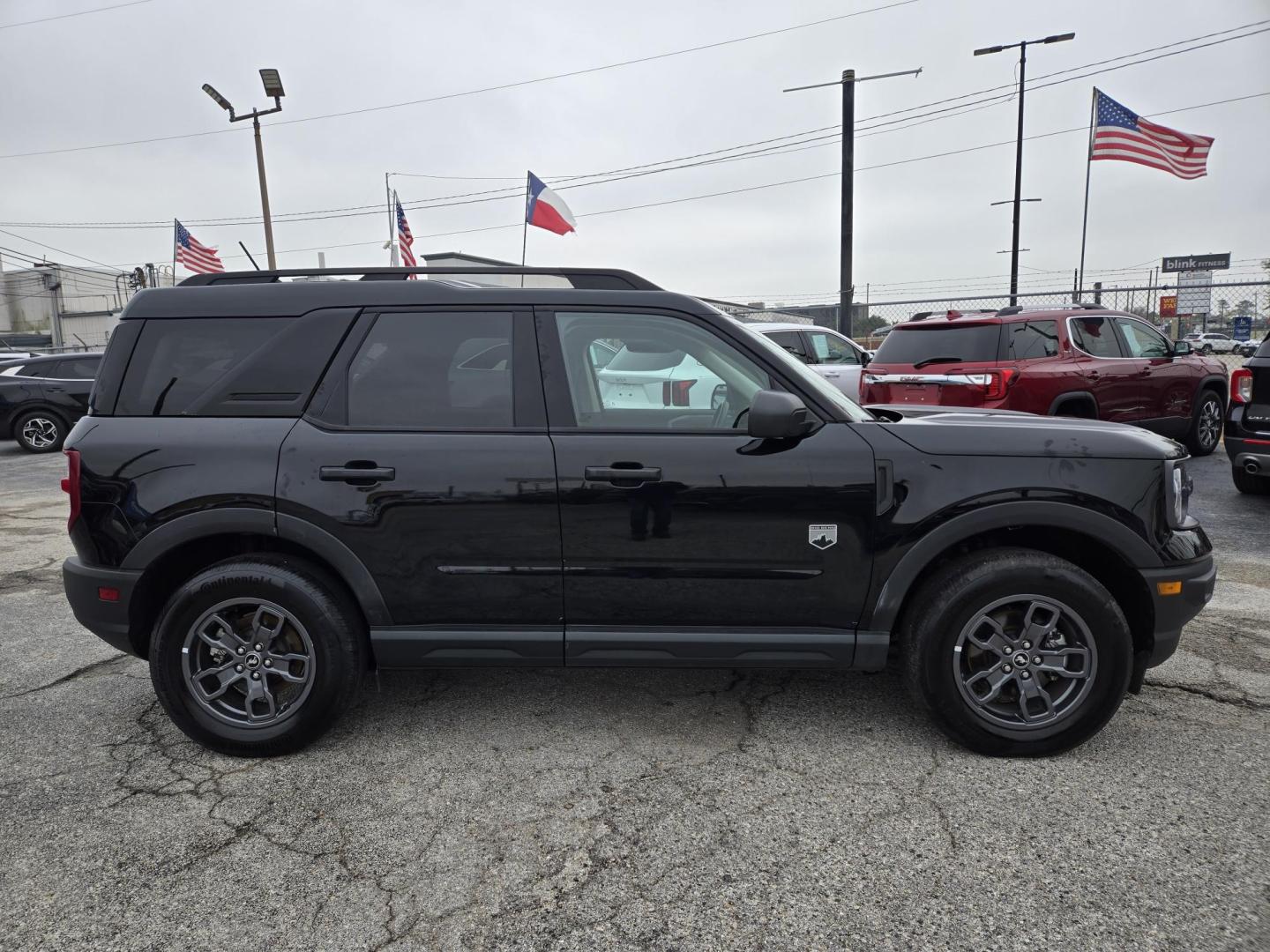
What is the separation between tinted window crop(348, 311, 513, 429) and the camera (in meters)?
3.18

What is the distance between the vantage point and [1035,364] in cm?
800

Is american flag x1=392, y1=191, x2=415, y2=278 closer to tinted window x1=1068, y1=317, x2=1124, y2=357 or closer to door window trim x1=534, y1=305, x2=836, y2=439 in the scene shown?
tinted window x1=1068, y1=317, x2=1124, y2=357

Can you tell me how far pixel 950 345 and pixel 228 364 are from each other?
680 cm

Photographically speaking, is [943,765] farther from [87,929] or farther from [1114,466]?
[87,929]

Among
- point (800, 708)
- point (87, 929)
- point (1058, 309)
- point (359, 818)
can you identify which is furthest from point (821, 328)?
point (87, 929)

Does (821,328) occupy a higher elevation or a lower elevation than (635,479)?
higher

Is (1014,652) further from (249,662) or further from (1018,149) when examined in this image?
(1018,149)

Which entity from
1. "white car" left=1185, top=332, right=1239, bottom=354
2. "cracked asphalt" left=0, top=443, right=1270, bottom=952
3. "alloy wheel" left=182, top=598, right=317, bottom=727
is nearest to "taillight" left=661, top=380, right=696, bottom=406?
"cracked asphalt" left=0, top=443, right=1270, bottom=952

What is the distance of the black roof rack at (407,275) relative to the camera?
3.37 metres

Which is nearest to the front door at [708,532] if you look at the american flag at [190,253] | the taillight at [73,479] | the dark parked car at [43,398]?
the taillight at [73,479]

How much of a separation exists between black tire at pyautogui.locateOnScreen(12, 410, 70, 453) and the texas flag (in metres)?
8.42

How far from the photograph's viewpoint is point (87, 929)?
2.24 metres

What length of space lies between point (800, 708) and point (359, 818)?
1815 mm

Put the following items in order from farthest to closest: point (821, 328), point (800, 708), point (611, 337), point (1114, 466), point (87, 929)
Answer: point (821, 328) < point (800, 708) < point (611, 337) < point (1114, 466) < point (87, 929)
